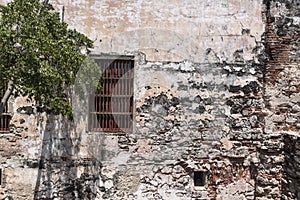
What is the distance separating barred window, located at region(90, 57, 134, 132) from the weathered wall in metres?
0.15

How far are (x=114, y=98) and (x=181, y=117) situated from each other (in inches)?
48.9

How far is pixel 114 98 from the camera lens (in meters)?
7.06

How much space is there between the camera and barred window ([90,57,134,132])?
7.04 meters

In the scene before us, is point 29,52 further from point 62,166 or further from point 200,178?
point 200,178

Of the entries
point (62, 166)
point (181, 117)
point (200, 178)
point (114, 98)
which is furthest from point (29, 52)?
point (200, 178)

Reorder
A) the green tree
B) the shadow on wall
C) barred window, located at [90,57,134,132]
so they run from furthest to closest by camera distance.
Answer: barred window, located at [90,57,134,132] → the shadow on wall → the green tree

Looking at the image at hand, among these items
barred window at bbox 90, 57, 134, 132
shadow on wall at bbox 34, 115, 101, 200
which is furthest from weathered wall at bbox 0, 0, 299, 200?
barred window at bbox 90, 57, 134, 132

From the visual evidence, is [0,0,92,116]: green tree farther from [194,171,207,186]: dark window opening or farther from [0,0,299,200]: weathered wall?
[194,171,207,186]: dark window opening

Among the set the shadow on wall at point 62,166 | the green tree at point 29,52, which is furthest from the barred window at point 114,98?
the green tree at point 29,52

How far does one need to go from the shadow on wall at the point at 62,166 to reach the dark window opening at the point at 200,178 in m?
1.74

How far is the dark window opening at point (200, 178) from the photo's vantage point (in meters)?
7.18

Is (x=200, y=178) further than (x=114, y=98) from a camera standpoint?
Yes

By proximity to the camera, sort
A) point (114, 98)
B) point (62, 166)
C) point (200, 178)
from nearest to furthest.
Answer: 1. point (62, 166)
2. point (114, 98)
3. point (200, 178)

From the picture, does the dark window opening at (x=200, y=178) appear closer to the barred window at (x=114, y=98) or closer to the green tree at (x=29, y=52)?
the barred window at (x=114, y=98)
